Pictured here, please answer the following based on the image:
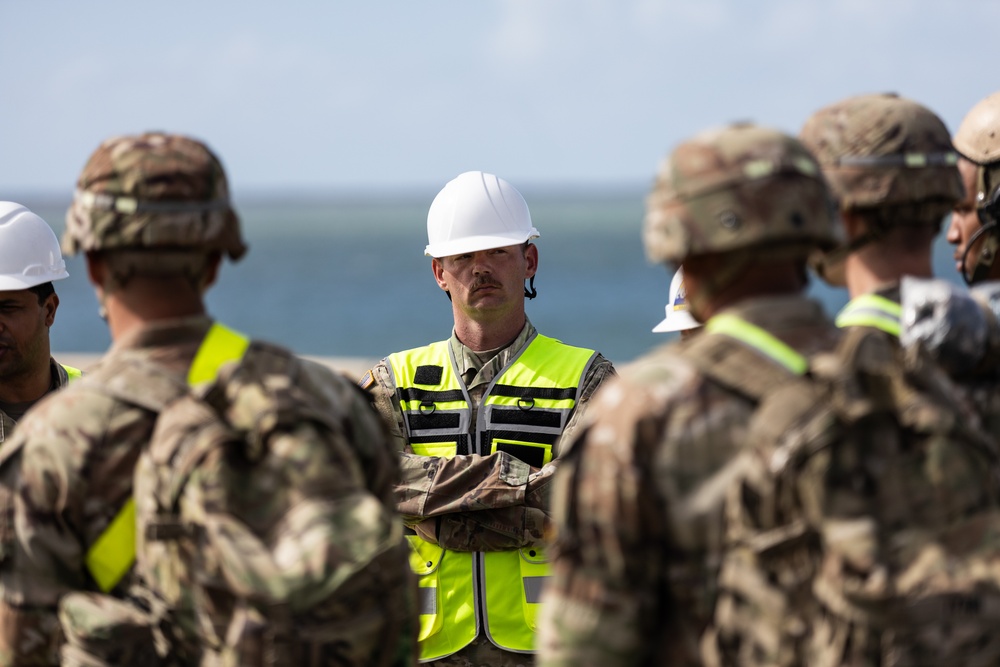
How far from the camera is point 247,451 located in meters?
3.51

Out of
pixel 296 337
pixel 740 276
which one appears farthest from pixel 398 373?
pixel 296 337

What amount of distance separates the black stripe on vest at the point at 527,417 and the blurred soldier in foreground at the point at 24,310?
211 centimetres

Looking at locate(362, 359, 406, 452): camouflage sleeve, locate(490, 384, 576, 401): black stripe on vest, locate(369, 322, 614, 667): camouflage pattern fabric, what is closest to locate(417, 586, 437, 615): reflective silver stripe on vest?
locate(369, 322, 614, 667): camouflage pattern fabric

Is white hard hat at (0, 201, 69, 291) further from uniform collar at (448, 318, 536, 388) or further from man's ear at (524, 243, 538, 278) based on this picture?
man's ear at (524, 243, 538, 278)

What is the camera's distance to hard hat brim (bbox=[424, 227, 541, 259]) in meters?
6.69

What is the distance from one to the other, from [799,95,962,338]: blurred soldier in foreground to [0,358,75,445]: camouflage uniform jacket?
3.88 meters

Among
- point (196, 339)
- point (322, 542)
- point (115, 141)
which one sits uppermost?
point (115, 141)

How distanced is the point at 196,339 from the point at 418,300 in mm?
86330

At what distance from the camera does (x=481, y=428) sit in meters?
6.36

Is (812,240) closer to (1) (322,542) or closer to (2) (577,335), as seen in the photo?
(1) (322,542)

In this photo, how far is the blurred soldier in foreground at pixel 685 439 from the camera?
→ 3225 mm

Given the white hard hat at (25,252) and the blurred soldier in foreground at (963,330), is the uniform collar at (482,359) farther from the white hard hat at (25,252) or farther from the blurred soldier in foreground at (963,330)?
the blurred soldier in foreground at (963,330)

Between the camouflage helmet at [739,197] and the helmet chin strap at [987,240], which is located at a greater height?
the camouflage helmet at [739,197]

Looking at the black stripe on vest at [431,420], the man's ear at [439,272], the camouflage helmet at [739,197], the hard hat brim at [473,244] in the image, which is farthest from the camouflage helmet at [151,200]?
the man's ear at [439,272]
